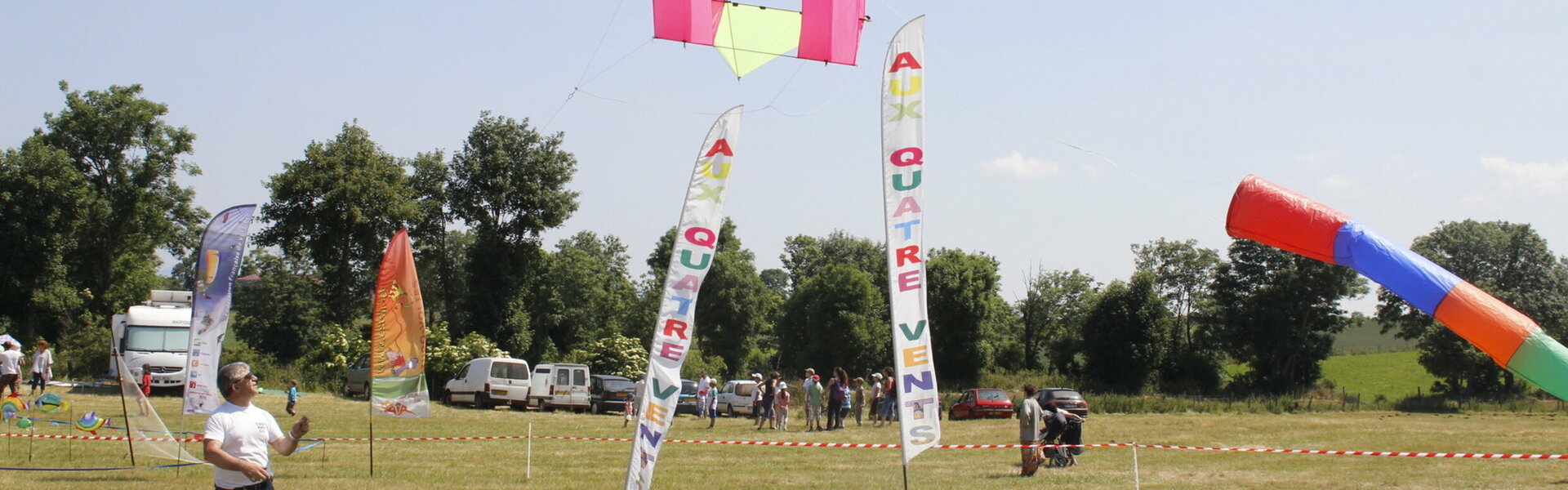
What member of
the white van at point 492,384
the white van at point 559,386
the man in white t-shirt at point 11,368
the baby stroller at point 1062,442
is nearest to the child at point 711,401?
the white van at point 559,386

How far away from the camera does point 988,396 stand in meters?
34.8

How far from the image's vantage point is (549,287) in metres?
60.3

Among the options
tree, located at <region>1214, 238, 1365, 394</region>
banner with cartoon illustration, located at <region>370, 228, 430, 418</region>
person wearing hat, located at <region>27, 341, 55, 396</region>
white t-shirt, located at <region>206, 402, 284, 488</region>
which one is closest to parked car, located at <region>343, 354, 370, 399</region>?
person wearing hat, located at <region>27, 341, 55, 396</region>

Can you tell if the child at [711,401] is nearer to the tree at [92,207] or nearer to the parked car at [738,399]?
the parked car at [738,399]

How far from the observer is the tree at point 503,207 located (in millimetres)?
49750

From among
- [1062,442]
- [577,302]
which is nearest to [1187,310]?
[577,302]

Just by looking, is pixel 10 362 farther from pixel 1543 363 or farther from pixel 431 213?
pixel 431 213

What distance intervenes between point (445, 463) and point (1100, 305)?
52915 mm

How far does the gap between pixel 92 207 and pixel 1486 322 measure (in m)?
46.9

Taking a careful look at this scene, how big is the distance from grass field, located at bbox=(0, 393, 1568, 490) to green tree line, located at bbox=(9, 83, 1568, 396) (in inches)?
725

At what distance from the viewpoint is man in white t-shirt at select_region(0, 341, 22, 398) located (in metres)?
21.4

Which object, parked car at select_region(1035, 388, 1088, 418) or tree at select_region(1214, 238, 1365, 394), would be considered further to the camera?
tree at select_region(1214, 238, 1365, 394)

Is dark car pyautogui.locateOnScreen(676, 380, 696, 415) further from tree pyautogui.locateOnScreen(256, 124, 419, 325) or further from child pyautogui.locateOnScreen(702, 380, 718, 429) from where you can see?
tree pyautogui.locateOnScreen(256, 124, 419, 325)

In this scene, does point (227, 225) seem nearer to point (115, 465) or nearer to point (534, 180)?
point (115, 465)
